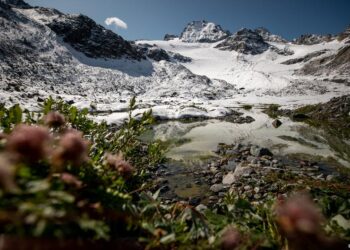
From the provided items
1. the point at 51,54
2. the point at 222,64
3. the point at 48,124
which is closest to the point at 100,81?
the point at 51,54

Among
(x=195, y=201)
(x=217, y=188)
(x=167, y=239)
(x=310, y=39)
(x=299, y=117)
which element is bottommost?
(x=195, y=201)

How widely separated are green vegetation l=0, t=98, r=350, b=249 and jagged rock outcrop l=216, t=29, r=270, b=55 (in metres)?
155

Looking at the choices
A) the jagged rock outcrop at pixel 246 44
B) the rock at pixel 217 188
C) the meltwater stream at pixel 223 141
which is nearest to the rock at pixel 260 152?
the meltwater stream at pixel 223 141

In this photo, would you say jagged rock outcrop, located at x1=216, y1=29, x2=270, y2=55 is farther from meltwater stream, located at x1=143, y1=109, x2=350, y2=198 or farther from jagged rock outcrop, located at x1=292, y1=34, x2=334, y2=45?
meltwater stream, located at x1=143, y1=109, x2=350, y2=198

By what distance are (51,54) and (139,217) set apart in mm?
65521

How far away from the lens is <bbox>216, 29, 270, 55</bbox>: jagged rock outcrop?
153000 millimetres

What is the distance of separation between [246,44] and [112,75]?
4157 inches

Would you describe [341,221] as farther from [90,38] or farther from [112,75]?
[90,38]

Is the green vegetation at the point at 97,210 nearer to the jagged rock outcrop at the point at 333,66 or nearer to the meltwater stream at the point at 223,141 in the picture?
the meltwater stream at the point at 223,141

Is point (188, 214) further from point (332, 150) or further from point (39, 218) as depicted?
point (332, 150)

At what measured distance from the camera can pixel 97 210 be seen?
1469 millimetres

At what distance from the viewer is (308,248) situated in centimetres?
104

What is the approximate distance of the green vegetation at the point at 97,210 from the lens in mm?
1009

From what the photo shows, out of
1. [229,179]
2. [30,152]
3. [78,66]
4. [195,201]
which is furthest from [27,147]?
[78,66]
